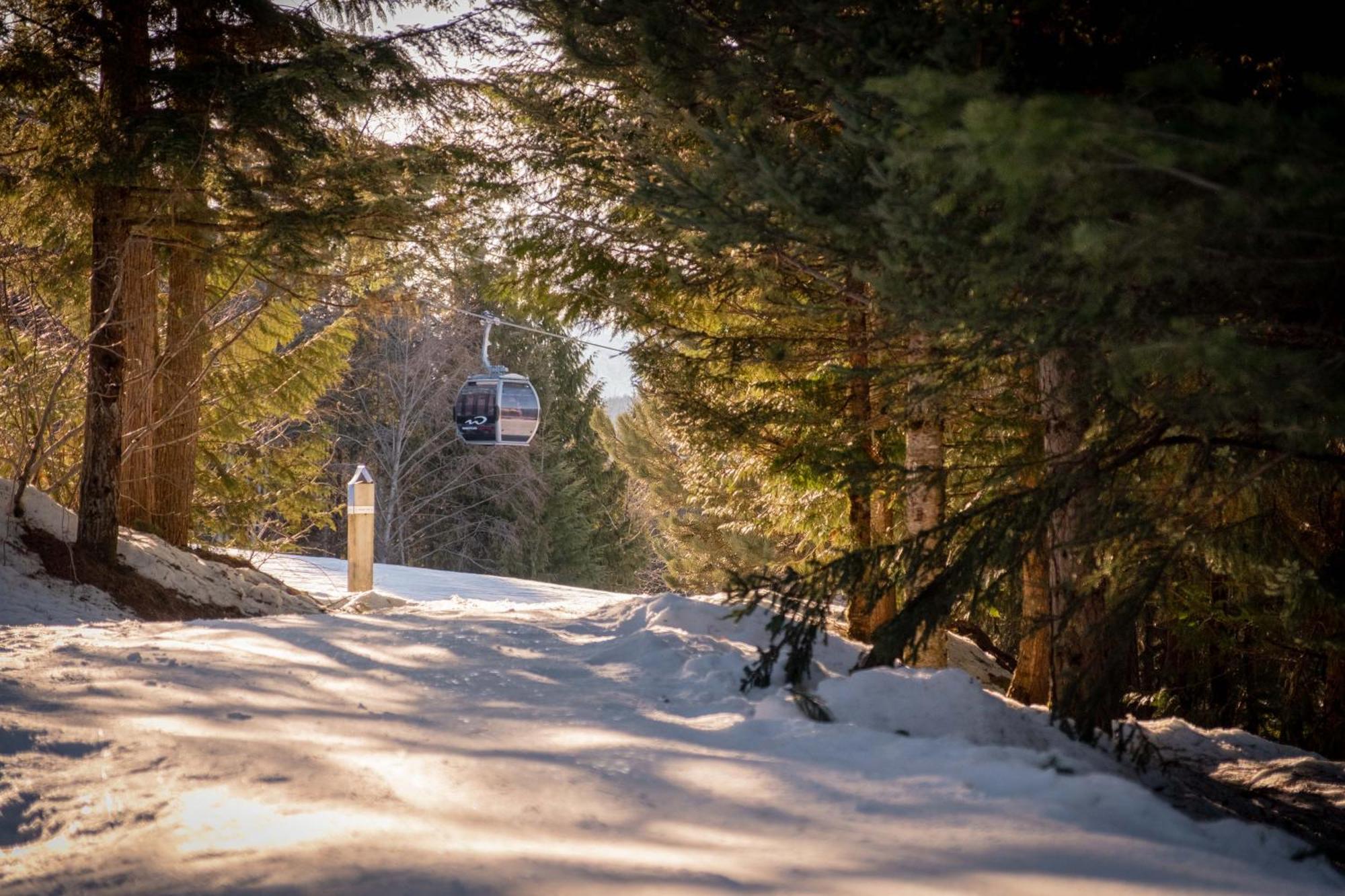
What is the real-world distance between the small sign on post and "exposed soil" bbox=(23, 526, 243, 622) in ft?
14.8

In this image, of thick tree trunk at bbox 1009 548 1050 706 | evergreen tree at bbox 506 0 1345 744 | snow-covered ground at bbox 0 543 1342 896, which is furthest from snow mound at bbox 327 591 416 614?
thick tree trunk at bbox 1009 548 1050 706

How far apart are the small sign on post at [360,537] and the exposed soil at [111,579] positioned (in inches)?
177

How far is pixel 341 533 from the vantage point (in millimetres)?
33656

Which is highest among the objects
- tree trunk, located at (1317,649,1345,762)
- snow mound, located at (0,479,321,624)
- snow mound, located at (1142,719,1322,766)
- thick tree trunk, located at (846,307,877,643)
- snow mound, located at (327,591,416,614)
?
thick tree trunk, located at (846,307,877,643)

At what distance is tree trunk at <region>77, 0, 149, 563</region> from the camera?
8.59 m

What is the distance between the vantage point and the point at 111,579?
8.68 m

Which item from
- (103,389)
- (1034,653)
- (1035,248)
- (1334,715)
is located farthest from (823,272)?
(1334,715)

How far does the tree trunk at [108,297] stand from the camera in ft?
28.2

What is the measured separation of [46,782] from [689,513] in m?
25.7

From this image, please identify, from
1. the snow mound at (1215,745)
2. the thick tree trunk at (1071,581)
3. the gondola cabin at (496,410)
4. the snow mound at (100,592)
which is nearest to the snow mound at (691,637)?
the thick tree trunk at (1071,581)

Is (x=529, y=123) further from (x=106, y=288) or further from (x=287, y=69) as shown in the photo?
(x=106, y=288)

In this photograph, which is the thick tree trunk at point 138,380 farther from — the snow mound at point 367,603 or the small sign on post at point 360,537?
the small sign on post at point 360,537

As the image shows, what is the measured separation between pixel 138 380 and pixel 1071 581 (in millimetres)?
8665

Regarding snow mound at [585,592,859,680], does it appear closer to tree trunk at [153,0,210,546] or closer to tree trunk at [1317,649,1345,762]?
tree trunk at [153,0,210,546]
